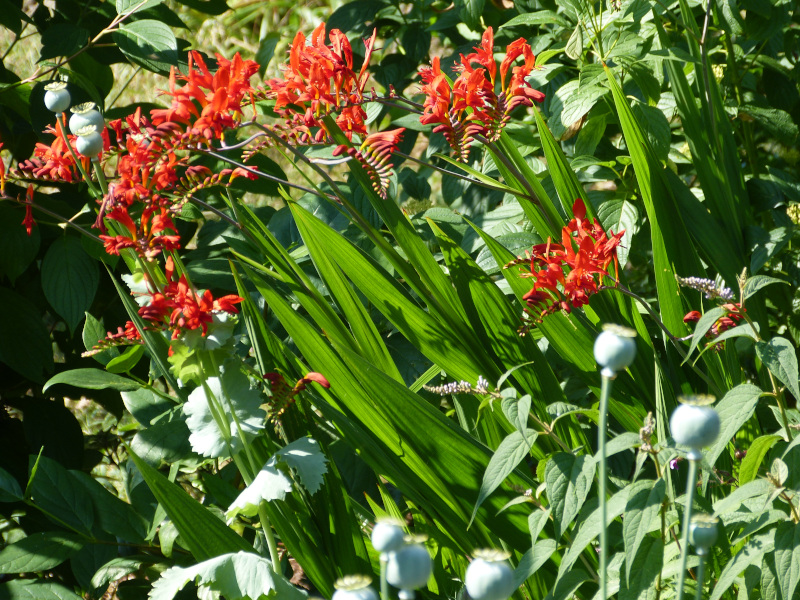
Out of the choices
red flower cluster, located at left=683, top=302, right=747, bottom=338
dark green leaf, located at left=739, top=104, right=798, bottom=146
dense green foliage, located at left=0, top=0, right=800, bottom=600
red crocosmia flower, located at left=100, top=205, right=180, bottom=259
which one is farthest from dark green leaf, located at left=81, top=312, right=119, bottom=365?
dark green leaf, located at left=739, top=104, right=798, bottom=146

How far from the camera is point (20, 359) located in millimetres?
1110

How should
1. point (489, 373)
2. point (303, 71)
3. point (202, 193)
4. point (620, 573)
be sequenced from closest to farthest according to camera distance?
point (620, 573)
point (303, 71)
point (489, 373)
point (202, 193)

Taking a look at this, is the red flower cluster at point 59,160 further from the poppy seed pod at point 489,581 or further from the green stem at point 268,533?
the poppy seed pod at point 489,581

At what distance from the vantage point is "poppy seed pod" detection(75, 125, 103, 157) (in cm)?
63

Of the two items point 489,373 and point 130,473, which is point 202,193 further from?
point 489,373

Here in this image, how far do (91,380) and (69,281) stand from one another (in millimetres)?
190

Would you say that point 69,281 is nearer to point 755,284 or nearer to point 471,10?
point 471,10

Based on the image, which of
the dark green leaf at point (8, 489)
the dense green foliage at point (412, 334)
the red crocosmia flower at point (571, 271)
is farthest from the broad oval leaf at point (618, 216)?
the dark green leaf at point (8, 489)

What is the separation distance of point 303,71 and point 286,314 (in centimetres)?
25

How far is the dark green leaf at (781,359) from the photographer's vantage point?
2.11 feet

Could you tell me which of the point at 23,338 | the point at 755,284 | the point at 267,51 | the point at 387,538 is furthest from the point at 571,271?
the point at 267,51

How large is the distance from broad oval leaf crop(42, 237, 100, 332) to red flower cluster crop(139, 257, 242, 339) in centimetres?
44

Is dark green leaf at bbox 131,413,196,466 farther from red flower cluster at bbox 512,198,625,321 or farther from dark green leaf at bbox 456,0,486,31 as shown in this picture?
dark green leaf at bbox 456,0,486,31

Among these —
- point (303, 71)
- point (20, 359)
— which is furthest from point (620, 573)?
point (20, 359)
